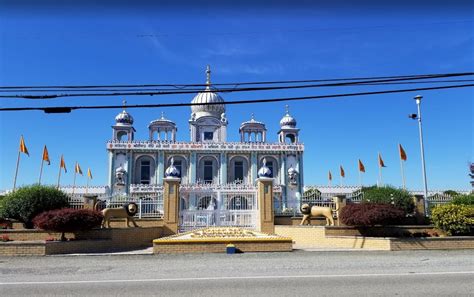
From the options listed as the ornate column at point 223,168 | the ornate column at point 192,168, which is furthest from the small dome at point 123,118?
the ornate column at point 223,168

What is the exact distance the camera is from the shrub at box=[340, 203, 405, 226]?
51.2 feet

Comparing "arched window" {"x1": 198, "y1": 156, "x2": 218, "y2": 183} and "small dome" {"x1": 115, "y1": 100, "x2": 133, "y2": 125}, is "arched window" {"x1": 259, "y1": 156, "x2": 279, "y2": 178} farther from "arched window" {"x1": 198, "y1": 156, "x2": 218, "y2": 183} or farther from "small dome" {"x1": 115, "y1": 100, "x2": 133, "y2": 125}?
"small dome" {"x1": 115, "y1": 100, "x2": 133, "y2": 125}

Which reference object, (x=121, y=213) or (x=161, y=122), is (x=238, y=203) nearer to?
(x=121, y=213)

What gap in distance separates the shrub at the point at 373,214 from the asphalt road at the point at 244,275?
226cm

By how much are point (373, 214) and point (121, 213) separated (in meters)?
9.91

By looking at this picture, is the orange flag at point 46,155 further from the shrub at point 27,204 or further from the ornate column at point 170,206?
the ornate column at point 170,206

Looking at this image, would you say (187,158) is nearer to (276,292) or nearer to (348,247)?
(348,247)

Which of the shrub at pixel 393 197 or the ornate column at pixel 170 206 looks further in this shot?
the shrub at pixel 393 197

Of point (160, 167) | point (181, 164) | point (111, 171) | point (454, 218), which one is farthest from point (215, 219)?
point (111, 171)

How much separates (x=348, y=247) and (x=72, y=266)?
31.8 ft

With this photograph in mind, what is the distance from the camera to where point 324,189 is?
156 ft

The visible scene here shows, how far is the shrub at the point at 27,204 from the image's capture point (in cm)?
1648

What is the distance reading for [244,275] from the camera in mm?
9320

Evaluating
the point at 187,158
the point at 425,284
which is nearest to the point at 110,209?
the point at 425,284
